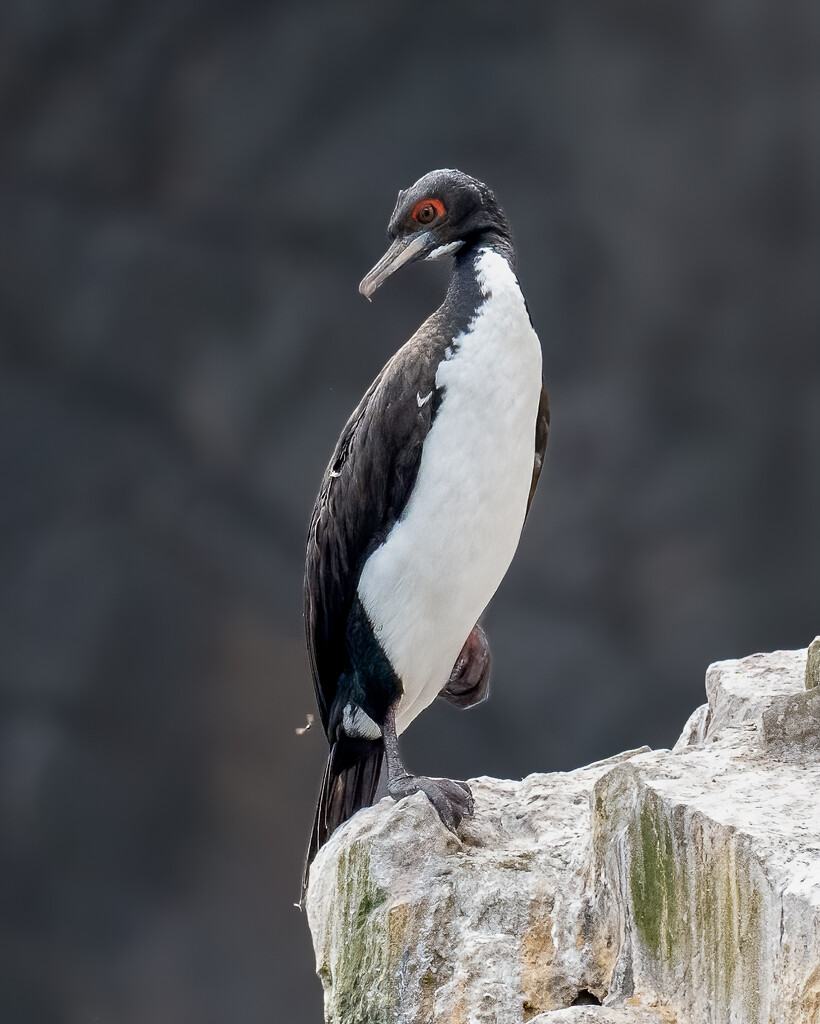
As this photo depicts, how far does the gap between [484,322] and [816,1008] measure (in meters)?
1.65

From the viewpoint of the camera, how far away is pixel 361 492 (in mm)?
3424

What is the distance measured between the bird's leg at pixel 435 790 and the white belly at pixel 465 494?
0.21 m

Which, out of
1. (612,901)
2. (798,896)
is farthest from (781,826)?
(612,901)

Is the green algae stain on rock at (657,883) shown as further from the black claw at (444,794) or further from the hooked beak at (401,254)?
the hooked beak at (401,254)

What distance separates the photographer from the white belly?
10.8 ft

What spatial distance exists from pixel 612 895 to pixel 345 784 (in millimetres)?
921

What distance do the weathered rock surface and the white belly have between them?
45cm

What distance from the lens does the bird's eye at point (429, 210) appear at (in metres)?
3.44

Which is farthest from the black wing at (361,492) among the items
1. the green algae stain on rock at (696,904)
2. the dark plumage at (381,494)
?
the green algae stain on rock at (696,904)

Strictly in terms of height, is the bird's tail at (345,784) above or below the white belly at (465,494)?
below

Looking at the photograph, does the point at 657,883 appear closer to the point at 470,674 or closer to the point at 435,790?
the point at 435,790

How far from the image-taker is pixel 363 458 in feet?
11.2

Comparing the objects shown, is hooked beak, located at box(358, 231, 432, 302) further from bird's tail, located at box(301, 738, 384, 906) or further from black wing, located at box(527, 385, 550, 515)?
bird's tail, located at box(301, 738, 384, 906)

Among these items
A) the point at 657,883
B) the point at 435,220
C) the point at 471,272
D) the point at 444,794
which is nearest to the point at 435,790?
the point at 444,794
